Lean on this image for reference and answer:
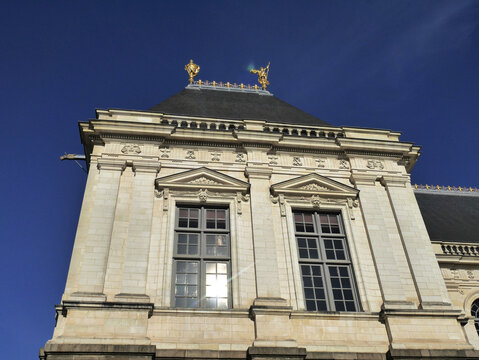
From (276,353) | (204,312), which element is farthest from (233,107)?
(276,353)

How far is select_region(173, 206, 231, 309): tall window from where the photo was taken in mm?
11039

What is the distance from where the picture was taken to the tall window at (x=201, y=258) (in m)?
11.0

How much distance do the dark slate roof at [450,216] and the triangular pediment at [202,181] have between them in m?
9.13

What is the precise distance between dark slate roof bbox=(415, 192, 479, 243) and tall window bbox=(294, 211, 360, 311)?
6.97 m

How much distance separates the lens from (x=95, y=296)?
10273 millimetres

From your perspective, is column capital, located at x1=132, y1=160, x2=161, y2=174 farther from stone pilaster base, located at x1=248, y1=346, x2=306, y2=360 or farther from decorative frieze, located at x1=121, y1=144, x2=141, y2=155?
stone pilaster base, located at x1=248, y1=346, x2=306, y2=360

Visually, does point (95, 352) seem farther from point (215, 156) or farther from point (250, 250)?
point (215, 156)

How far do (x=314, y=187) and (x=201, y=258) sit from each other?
4031 millimetres

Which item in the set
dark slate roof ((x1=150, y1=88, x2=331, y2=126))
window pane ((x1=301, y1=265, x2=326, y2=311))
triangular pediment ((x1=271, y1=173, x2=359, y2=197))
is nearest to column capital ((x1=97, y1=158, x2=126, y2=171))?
dark slate roof ((x1=150, y1=88, x2=331, y2=126))

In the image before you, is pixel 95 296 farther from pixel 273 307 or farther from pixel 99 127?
pixel 99 127

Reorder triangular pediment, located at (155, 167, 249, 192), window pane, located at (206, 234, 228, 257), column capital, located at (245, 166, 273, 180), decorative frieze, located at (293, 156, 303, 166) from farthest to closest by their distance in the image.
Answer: decorative frieze, located at (293, 156, 303, 166), column capital, located at (245, 166, 273, 180), triangular pediment, located at (155, 167, 249, 192), window pane, located at (206, 234, 228, 257)

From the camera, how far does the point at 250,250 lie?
11.8m

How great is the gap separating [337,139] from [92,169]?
24.1 ft

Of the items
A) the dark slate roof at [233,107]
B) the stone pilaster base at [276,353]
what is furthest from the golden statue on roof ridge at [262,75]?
the stone pilaster base at [276,353]
